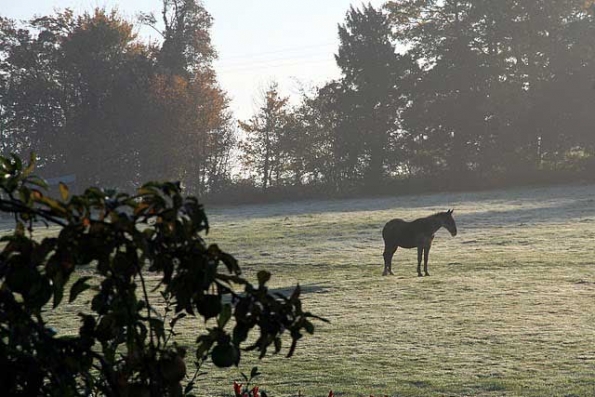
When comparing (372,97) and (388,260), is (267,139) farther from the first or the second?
(388,260)

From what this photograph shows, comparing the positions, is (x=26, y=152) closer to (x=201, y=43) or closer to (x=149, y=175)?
(x=149, y=175)

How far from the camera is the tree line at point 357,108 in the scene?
52.3m

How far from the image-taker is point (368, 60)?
53.8 m

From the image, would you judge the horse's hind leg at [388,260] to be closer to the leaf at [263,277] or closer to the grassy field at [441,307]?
the grassy field at [441,307]

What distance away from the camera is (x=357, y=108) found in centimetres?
5378

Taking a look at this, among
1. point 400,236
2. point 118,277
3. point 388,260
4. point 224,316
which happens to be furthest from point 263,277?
point 400,236

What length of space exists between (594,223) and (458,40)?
880 inches

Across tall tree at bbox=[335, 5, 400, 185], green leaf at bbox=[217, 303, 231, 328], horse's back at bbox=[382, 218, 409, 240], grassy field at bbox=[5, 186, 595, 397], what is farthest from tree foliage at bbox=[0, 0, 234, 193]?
green leaf at bbox=[217, 303, 231, 328]

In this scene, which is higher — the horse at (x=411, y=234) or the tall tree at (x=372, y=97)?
the tall tree at (x=372, y=97)

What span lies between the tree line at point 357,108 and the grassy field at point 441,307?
1469 centimetres

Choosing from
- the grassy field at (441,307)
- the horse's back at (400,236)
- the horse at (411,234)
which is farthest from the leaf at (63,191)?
the horse's back at (400,236)

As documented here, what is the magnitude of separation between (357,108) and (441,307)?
37.7 meters

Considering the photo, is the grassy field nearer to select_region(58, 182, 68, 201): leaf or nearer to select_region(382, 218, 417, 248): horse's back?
select_region(382, 218, 417, 248): horse's back

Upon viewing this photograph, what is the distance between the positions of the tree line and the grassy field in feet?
48.2
